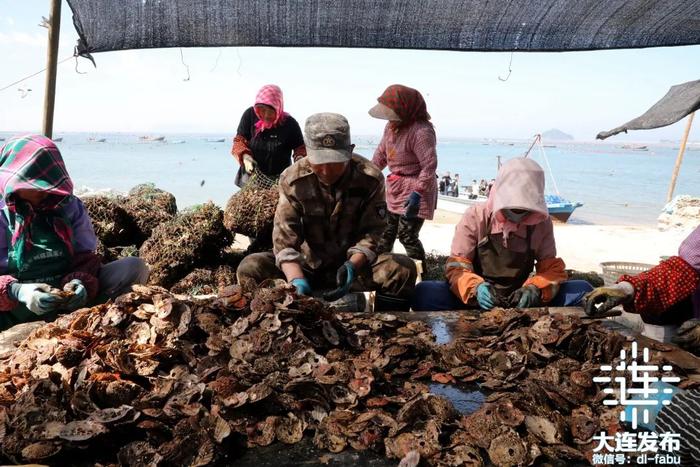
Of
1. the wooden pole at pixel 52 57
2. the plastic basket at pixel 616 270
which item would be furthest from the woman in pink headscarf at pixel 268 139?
the plastic basket at pixel 616 270

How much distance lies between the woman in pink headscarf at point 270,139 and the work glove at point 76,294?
8.74 feet

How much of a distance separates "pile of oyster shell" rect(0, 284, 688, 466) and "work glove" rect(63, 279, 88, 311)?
72cm

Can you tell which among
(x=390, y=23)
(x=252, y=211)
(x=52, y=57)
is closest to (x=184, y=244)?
(x=252, y=211)

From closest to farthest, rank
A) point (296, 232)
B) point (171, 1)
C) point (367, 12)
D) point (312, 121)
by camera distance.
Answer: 1. point (312, 121)
2. point (296, 232)
3. point (171, 1)
4. point (367, 12)

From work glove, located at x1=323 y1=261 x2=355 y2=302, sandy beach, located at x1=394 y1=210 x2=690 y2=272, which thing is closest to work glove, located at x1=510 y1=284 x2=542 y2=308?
work glove, located at x1=323 y1=261 x2=355 y2=302

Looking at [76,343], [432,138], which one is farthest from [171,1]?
[76,343]

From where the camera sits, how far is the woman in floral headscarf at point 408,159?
5.50 metres

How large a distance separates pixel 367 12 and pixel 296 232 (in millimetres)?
Answer: 2210

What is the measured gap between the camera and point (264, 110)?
5.71 m

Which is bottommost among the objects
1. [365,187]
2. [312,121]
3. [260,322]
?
[260,322]

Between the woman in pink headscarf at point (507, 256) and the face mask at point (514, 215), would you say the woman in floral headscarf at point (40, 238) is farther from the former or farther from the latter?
the face mask at point (514, 215)

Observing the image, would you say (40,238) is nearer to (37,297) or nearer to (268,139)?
(37,297)

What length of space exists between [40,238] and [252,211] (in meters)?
2.21

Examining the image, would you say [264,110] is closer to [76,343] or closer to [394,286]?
[394,286]
